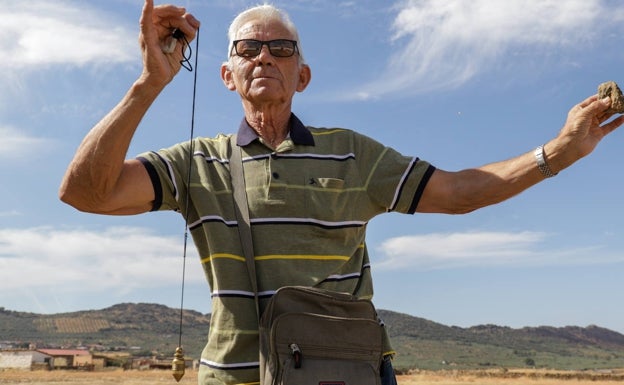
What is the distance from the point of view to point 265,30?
3662mm

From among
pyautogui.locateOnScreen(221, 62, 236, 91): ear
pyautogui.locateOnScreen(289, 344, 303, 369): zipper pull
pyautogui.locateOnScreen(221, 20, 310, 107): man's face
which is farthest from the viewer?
pyautogui.locateOnScreen(221, 62, 236, 91): ear

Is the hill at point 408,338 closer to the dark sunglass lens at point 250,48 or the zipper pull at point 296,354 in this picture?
the dark sunglass lens at point 250,48

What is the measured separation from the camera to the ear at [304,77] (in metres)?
3.81

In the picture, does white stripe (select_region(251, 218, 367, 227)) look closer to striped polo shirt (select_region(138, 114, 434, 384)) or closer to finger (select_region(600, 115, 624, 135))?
striped polo shirt (select_region(138, 114, 434, 384))

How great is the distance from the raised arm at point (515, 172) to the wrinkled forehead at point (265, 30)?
0.93 m

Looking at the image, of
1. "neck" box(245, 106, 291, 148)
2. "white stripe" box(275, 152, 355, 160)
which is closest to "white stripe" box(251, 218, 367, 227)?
"white stripe" box(275, 152, 355, 160)

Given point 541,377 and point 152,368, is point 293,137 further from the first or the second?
point 152,368

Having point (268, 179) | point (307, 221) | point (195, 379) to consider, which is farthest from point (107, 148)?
point (195, 379)

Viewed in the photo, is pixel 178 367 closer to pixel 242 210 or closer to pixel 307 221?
pixel 242 210

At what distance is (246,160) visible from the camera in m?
3.48

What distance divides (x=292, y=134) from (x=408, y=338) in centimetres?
11115

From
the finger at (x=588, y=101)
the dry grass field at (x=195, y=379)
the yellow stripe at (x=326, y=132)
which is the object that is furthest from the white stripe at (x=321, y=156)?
the dry grass field at (x=195, y=379)

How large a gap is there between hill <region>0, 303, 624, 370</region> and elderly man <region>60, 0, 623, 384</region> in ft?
282

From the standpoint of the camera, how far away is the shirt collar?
11.6 ft
